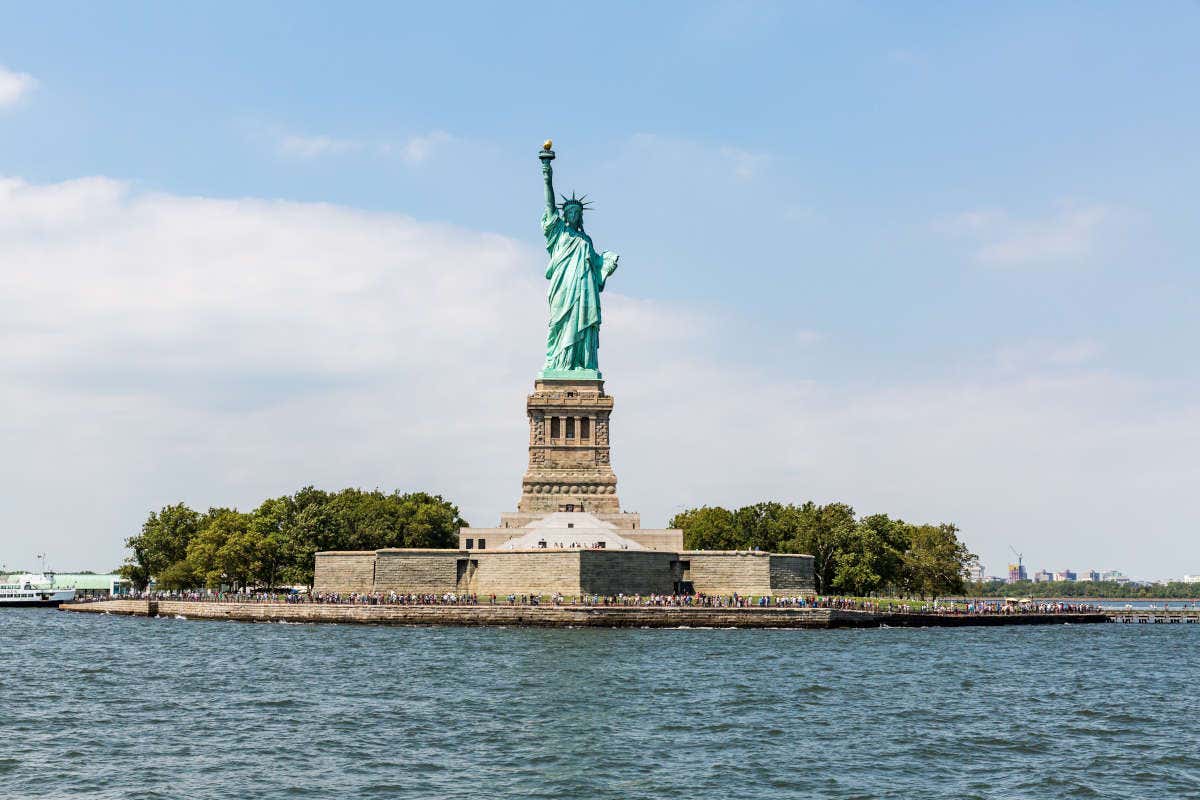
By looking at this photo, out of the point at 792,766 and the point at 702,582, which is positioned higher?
the point at 702,582

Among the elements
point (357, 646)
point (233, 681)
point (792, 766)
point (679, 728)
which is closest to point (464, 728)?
point (679, 728)

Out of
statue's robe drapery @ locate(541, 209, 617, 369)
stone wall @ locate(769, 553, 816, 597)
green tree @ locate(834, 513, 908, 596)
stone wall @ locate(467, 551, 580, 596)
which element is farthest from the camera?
statue's robe drapery @ locate(541, 209, 617, 369)

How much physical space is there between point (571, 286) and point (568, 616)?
34.2m

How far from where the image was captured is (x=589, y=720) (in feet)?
127

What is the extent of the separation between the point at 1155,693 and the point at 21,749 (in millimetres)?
40188

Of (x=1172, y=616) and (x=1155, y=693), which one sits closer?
(x=1155, y=693)

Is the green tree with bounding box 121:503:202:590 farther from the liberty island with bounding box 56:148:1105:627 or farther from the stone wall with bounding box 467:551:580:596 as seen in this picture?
the stone wall with bounding box 467:551:580:596

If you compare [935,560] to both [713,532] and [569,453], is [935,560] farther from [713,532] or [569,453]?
[569,453]

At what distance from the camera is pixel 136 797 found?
2820cm

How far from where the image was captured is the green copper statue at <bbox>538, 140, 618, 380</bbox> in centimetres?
9981

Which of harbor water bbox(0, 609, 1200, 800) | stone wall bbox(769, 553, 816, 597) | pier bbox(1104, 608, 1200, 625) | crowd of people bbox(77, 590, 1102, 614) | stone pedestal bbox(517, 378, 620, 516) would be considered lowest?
harbor water bbox(0, 609, 1200, 800)

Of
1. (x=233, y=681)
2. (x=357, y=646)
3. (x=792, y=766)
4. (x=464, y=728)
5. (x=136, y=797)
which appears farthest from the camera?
(x=357, y=646)

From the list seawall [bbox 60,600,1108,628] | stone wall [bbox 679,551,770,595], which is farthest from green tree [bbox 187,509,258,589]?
stone wall [bbox 679,551,770,595]

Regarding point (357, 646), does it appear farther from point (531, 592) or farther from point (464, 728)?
point (464, 728)
